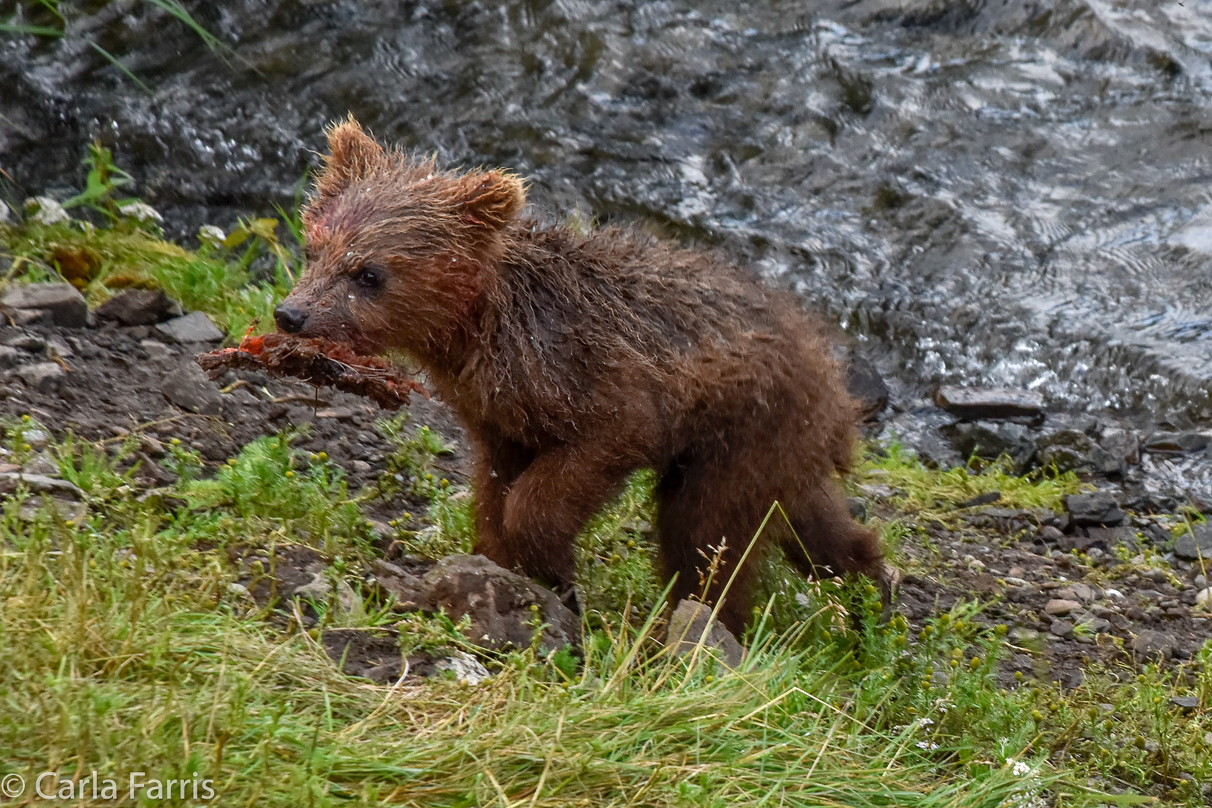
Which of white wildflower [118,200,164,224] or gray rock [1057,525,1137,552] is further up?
gray rock [1057,525,1137,552]

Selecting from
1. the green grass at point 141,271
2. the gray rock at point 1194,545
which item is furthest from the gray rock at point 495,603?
the gray rock at point 1194,545

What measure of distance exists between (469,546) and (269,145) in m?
5.24

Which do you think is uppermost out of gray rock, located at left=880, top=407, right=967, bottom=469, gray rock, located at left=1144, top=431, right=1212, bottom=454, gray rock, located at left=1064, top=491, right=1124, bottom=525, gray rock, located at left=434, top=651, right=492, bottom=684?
gray rock, located at left=1144, top=431, right=1212, bottom=454

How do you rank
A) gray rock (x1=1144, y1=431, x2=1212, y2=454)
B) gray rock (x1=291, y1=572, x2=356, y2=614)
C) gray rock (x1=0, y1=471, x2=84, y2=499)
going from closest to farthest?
1. gray rock (x1=291, y1=572, x2=356, y2=614)
2. gray rock (x1=0, y1=471, x2=84, y2=499)
3. gray rock (x1=1144, y1=431, x2=1212, y2=454)

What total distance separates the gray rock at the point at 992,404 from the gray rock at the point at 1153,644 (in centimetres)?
258

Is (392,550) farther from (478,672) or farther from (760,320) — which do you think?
(760,320)

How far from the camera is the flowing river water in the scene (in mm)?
8289

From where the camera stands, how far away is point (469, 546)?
15.4 ft

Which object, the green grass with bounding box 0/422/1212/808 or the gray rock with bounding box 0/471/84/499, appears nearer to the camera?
the green grass with bounding box 0/422/1212/808

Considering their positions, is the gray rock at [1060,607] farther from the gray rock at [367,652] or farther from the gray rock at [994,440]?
the gray rock at [367,652]

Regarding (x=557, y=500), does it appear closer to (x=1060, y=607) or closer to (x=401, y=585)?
(x=401, y=585)

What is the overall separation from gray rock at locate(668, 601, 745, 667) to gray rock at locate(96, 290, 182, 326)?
3107 millimetres

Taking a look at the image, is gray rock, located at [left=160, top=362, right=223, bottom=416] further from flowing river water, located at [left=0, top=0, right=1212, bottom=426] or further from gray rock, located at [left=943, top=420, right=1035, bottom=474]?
gray rock, located at [left=943, top=420, right=1035, bottom=474]

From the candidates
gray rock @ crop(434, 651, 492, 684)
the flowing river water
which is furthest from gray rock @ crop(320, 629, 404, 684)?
the flowing river water
